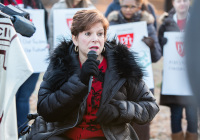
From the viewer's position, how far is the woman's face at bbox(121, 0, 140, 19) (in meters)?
4.16

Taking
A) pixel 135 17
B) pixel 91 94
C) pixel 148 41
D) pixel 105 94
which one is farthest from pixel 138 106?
pixel 135 17

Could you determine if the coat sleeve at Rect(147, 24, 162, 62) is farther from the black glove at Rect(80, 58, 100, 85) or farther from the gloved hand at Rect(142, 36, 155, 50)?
the black glove at Rect(80, 58, 100, 85)

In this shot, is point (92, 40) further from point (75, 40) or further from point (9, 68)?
point (9, 68)

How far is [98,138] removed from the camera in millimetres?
2455

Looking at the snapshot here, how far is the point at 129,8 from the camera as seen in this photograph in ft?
13.7

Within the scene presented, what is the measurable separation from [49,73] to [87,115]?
0.44 metres

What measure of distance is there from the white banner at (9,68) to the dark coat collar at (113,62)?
1.31 ft

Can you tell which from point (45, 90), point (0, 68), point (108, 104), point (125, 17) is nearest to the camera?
point (0, 68)

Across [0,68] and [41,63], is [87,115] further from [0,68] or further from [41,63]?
[41,63]

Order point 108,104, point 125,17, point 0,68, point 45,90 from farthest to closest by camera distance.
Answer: point 125,17 → point 45,90 → point 108,104 → point 0,68

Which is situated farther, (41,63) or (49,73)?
(41,63)

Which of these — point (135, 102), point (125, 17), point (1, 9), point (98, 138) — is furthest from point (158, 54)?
point (1, 9)

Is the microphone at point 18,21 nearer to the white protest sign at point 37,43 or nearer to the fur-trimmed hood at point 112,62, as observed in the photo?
the fur-trimmed hood at point 112,62

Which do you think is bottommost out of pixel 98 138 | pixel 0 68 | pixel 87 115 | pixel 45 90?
pixel 98 138
